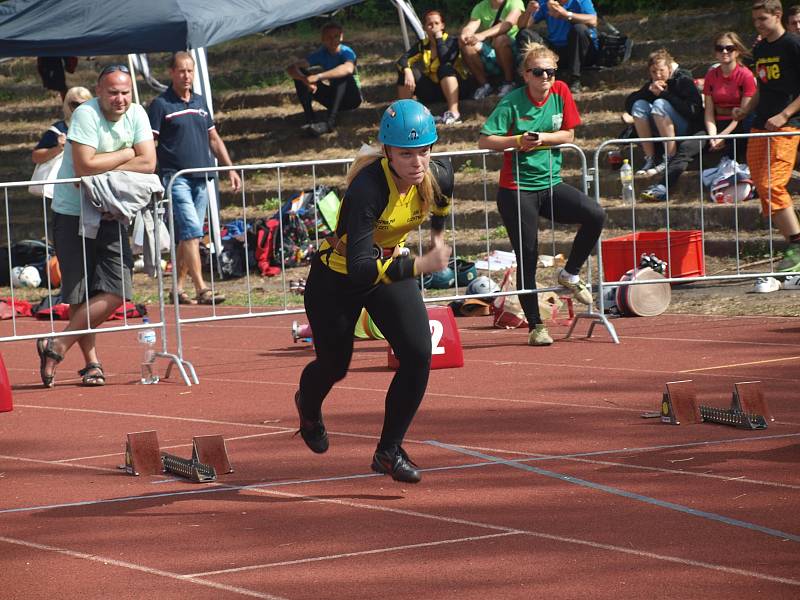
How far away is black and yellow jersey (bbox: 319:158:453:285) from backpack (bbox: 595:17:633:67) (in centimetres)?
1257

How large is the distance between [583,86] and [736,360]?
31.7 ft

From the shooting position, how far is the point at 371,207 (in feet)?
19.2

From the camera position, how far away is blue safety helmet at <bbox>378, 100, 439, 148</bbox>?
5.82m

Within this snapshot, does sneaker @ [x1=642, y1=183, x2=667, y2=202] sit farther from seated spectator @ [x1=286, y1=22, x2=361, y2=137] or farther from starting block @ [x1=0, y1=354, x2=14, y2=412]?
starting block @ [x1=0, y1=354, x2=14, y2=412]

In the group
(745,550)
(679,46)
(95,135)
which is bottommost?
(745,550)

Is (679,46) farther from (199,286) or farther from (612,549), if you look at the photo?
(612,549)

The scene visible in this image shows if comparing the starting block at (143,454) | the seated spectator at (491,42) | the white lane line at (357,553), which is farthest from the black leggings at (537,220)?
the seated spectator at (491,42)

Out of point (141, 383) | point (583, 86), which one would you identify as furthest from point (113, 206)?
point (583, 86)

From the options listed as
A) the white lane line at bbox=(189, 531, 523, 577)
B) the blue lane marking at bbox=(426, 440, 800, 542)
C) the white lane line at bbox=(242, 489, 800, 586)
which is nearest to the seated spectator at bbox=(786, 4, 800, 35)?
the blue lane marking at bbox=(426, 440, 800, 542)

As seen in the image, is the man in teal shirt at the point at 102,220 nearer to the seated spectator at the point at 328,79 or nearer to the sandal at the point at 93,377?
the sandal at the point at 93,377

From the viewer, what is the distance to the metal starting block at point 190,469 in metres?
6.44

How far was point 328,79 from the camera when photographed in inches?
779

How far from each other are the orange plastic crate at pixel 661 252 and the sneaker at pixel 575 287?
1608 millimetres

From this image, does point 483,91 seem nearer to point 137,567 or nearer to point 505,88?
point 505,88
